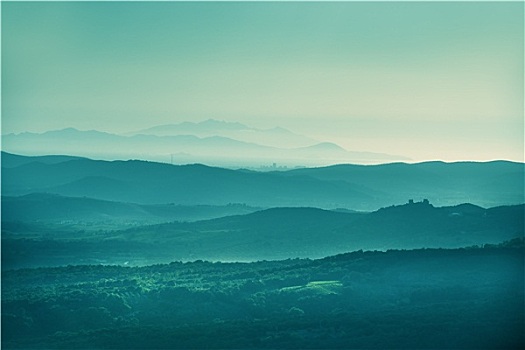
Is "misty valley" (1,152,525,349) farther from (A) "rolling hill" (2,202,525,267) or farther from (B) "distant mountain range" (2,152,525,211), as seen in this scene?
(B) "distant mountain range" (2,152,525,211)

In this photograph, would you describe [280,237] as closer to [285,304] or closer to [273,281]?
[273,281]

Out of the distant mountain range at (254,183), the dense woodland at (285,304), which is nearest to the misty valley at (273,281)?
the dense woodland at (285,304)

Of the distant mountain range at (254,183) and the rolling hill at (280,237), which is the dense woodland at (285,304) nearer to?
the rolling hill at (280,237)

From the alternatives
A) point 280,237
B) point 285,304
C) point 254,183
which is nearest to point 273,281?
point 285,304

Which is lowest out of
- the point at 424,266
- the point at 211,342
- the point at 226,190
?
the point at 211,342

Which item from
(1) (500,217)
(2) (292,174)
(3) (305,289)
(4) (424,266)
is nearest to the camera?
(3) (305,289)

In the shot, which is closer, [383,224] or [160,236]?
[383,224]

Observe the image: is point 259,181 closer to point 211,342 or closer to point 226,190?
point 226,190

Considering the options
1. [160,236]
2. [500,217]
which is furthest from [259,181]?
[500,217]

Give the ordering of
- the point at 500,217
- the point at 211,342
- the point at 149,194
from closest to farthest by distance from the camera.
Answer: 1. the point at 211,342
2. the point at 500,217
3. the point at 149,194
